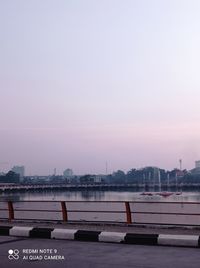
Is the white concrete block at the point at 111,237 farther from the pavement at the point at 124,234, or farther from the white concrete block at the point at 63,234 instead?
the white concrete block at the point at 63,234

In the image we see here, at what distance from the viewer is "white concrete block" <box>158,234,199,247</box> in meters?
11.0

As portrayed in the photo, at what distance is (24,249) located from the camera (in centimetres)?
1070

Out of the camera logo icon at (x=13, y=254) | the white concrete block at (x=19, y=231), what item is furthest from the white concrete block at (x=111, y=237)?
the camera logo icon at (x=13, y=254)

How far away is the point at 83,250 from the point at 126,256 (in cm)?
129

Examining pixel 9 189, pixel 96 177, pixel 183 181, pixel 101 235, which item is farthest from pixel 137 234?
pixel 96 177

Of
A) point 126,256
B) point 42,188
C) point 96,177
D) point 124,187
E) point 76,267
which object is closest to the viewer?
point 76,267

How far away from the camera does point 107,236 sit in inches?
476

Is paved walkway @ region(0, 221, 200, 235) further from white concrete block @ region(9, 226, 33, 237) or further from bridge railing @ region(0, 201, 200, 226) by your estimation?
white concrete block @ region(9, 226, 33, 237)

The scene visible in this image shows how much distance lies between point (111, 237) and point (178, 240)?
1800 millimetres

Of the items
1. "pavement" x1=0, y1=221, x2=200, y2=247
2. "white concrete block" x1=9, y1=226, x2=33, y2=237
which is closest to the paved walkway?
"pavement" x1=0, y1=221, x2=200, y2=247

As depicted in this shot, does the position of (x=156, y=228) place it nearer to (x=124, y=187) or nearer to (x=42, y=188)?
(x=42, y=188)

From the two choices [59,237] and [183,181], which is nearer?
[59,237]

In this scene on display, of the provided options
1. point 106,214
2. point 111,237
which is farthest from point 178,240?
point 106,214

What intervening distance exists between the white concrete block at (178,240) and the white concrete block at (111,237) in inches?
39.6
